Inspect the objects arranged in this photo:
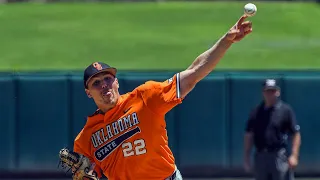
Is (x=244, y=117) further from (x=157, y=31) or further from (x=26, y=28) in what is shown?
(x=26, y=28)

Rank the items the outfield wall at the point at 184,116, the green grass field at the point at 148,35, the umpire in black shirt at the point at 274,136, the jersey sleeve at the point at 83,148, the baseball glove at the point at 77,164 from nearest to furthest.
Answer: the baseball glove at the point at 77,164, the jersey sleeve at the point at 83,148, the umpire in black shirt at the point at 274,136, the outfield wall at the point at 184,116, the green grass field at the point at 148,35

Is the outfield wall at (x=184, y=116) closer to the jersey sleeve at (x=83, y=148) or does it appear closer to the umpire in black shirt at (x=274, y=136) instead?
the umpire in black shirt at (x=274, y=136)

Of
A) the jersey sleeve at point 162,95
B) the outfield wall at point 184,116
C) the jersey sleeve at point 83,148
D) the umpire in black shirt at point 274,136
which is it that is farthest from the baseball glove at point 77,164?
the outfield wall at point 184,116

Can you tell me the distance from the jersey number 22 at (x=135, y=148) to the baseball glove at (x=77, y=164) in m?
0.30

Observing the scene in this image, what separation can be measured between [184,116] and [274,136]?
2919mm

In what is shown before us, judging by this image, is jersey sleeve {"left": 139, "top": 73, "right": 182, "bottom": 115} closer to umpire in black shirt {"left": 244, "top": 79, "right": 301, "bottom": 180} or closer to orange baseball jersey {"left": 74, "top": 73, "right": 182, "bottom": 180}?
orange baseball jersey {"left": 74, "top": 73, "right": 182, "bottom": 180}


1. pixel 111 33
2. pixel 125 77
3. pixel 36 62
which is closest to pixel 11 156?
pixel 125 77

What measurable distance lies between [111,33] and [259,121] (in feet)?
36.4

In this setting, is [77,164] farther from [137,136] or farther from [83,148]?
[137,136]

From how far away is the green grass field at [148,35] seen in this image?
15516 mm

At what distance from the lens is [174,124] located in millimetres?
10766

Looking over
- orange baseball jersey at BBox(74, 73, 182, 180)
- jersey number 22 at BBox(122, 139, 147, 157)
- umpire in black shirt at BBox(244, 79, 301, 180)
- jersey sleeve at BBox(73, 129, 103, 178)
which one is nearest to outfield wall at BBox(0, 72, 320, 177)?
umpire in black shirt at BBox(244, 79, 301, 180)

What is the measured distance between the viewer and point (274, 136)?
8031 millimetres

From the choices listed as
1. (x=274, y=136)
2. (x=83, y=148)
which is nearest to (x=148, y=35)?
(x=274, y=136)
